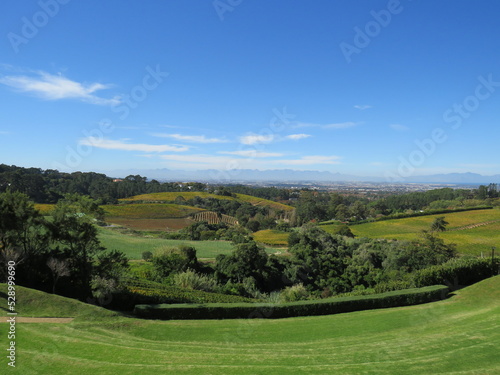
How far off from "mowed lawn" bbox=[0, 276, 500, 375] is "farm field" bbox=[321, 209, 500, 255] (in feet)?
108

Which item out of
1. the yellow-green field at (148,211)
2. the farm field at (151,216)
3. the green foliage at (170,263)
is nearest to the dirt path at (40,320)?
the green foliage at (170,263)

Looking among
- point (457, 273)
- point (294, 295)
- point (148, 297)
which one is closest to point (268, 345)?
point (148, 297)

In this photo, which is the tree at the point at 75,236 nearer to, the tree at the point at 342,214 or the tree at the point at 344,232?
the tree at the point at 344,232

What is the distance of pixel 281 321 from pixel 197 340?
196 inches

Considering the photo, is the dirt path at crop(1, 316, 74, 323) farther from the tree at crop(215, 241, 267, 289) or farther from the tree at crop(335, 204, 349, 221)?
the tree at crop(335, 204, 349, 221)

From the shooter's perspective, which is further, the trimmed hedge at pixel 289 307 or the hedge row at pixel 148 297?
the hedge row at pixel 148 297

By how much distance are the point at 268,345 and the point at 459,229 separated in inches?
2222

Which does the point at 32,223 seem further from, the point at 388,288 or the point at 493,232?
the point at 493,232

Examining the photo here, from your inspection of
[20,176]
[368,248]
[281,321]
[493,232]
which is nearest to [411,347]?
[281,321]

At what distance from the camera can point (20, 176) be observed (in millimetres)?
67562

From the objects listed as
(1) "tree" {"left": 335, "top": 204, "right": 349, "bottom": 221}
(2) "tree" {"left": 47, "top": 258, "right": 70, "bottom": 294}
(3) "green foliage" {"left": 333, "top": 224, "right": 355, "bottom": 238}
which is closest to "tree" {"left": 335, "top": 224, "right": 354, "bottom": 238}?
(3) "green foliage" {"left": 333, "top": 224, "right": 355, "bottom": 238}

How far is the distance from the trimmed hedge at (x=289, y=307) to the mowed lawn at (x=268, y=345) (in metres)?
0.73

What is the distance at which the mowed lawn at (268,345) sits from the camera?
31.0 ft

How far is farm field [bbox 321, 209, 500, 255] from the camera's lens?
1739 inches
